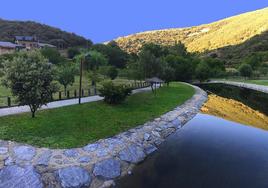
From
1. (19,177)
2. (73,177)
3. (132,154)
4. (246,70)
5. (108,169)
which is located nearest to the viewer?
(19,177)

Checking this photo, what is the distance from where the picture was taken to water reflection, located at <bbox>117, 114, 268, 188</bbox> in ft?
59.2

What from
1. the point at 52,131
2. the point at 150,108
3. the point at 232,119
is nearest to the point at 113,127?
the point at 52,131

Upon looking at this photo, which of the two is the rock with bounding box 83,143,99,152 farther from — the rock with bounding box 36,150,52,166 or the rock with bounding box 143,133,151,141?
the rock with bounding box 143,133,151,141

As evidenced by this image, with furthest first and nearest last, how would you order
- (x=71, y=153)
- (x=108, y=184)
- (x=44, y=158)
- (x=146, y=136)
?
(x=146, y=136), (x=71, y=153), (x=44, y=158), (x=108, y=184)

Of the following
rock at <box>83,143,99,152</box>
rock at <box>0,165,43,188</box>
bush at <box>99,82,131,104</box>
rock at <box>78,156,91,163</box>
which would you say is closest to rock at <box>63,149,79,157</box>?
rock at <box>78,156,91,163</box>

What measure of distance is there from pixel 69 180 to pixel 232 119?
88.8 ft

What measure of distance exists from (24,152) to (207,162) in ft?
39.9

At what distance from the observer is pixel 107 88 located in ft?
122

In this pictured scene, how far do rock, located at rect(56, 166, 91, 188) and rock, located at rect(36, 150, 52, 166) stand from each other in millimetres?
1124

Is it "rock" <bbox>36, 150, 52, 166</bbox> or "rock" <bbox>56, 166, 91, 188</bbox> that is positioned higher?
"rock" <bbox>36, 150, 52, 166</bbox>

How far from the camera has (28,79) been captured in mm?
24109

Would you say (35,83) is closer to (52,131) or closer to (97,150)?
(52,131)

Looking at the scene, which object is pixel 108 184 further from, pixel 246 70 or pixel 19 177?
pixel 246 70

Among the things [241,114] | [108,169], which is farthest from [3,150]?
[241,114]
